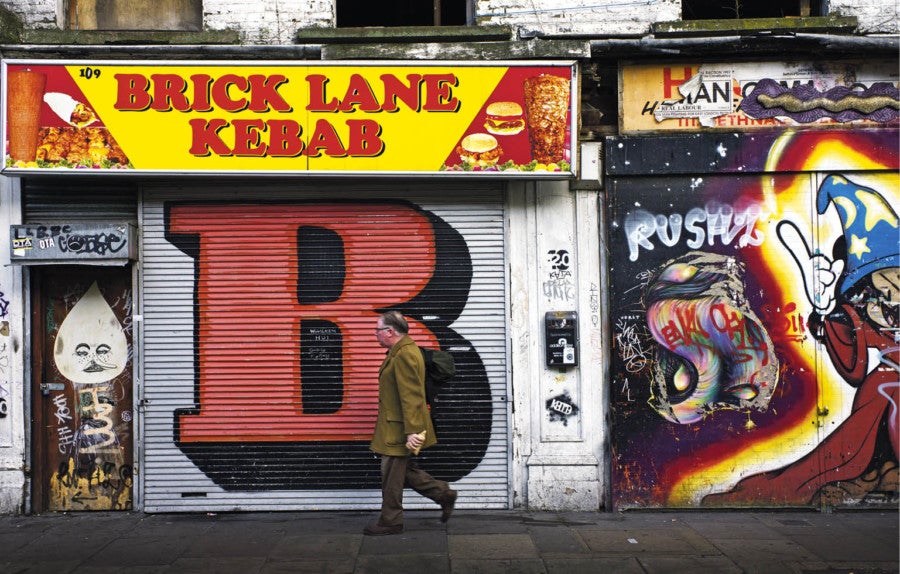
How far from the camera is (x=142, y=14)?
8.31 metres

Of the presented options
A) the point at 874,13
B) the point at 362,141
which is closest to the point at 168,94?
the point at 362,141

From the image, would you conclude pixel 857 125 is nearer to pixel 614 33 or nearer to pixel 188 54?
pixel 614 33

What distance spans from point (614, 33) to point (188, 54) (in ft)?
12.8

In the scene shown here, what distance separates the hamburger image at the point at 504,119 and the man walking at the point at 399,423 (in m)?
1.99

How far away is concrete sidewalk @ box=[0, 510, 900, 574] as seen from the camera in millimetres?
6098

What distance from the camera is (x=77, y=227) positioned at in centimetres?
761

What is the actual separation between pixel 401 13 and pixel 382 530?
492 cm

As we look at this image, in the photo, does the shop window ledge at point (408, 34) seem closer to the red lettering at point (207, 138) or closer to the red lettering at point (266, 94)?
the red lettering at point (266, 94)

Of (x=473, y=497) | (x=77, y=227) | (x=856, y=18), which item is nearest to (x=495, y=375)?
(x=473, y=497)

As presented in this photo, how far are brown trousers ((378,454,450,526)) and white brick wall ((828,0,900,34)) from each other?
5.65 metres

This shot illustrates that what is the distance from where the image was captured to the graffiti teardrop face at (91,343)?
791 cm

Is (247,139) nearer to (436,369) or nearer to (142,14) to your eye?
(142,14)

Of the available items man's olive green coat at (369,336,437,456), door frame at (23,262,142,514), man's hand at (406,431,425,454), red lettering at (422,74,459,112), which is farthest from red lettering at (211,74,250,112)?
man's hand at (406,431,425,454)

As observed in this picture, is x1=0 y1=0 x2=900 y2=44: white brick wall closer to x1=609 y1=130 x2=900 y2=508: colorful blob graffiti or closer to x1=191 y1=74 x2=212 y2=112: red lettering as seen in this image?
x1=191 y1=74 x2=212 y2=112: red lettering
